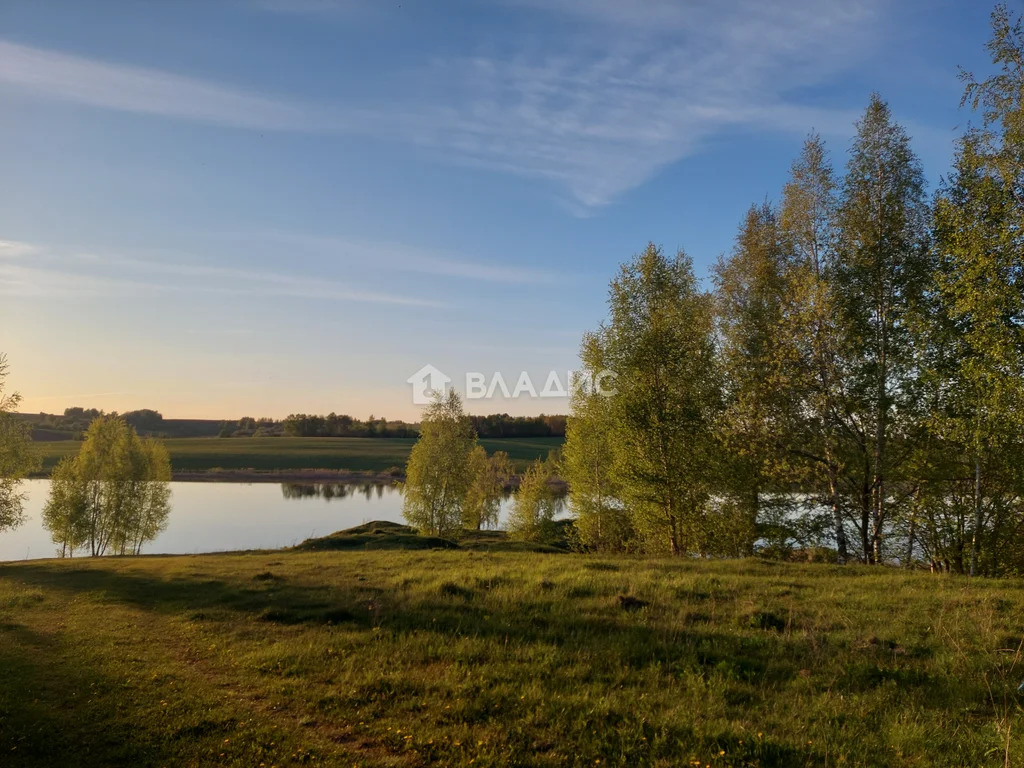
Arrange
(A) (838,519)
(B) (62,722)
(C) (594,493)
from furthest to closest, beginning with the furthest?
(C) (594,493)
(A) (838,519)
(B) (62,722)

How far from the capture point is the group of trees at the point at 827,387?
19.8 metres

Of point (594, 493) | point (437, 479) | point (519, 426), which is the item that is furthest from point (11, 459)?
point (519, 426)

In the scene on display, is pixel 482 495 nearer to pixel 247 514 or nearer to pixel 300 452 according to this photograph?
pixel 247 514

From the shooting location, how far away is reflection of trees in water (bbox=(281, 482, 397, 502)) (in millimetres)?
95506

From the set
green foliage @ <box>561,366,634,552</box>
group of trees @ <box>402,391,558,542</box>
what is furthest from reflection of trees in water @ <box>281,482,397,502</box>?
green foliage @ <box>561,366,634,552</box>

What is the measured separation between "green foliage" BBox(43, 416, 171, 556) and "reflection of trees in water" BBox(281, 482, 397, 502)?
1336 inches

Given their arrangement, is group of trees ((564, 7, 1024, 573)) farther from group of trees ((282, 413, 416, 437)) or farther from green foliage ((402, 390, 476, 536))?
group of trees ((282, 413, 416, 437))

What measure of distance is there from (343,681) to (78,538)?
61.3m

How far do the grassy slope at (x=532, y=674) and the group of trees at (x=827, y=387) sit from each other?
7003 millimetres

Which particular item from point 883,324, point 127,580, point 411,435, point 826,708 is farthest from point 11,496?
point 411,435

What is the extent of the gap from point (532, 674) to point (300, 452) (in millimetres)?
135263

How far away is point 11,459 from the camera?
126 feet

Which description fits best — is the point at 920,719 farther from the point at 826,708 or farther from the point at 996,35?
the point at 996,35

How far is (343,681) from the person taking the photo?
28.7 feet
